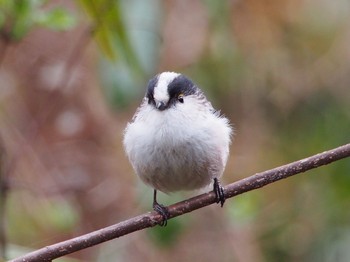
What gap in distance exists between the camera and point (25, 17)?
9.80 ft

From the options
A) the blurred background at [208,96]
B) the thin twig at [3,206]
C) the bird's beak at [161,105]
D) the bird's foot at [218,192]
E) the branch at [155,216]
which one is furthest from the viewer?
the blurred background at [208,96]

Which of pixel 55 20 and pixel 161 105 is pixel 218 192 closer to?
pixel 161 105

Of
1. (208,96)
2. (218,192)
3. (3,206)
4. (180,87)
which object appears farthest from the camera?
(208,96)

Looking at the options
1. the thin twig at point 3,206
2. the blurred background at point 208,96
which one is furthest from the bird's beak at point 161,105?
the thin twig at point 3,206

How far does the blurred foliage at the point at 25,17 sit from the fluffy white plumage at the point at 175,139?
1.39 ft

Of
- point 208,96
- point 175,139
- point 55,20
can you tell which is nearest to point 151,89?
point 175,139

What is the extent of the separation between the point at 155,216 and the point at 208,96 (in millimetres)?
1861

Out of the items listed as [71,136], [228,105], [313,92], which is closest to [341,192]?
[313,92]

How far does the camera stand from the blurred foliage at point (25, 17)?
2.97 meters

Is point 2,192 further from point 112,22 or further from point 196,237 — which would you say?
point 196,237

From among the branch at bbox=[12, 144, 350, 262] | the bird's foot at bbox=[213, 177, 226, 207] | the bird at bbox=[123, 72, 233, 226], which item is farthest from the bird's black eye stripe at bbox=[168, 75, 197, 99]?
the branch at bbox=[12, 144, 350, 262]

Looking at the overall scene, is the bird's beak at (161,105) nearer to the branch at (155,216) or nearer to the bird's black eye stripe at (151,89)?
the bird's black eye stripe at (151,89)

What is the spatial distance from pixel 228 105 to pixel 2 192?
220 centimetres

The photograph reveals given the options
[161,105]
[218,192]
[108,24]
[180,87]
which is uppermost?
[108,24]
